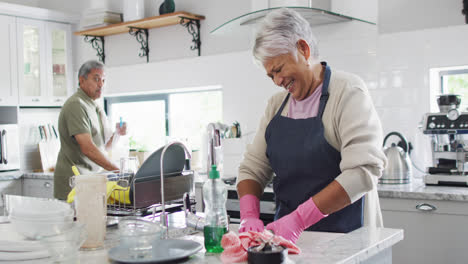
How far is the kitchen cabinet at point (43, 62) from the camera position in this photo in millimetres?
4973

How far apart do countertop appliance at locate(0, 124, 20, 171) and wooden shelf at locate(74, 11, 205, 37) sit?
3.54ft

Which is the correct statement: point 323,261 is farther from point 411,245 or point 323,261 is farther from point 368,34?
point 368,34

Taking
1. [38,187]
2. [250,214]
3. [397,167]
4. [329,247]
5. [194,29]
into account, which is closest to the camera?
[329,247]

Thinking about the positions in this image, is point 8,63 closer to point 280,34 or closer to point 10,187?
point 10,187

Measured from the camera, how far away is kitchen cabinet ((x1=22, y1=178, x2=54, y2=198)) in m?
4.61

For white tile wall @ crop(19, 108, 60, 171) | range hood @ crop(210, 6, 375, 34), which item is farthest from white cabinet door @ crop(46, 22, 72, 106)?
range hood @ crop(210, 6, 375, 34)

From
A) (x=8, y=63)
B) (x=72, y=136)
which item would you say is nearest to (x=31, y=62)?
(x=8, y=63)

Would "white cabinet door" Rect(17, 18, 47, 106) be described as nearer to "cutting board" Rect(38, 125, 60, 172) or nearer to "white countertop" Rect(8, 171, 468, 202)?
"cutting board" Rect(38, 125, 60, 172)

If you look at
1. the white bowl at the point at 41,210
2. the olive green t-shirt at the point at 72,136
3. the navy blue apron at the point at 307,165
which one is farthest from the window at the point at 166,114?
the white bowl at the point at 41,210

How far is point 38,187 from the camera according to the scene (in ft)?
15.4

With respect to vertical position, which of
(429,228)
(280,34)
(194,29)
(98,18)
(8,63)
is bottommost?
(429,228)

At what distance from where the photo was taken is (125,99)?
5078mm

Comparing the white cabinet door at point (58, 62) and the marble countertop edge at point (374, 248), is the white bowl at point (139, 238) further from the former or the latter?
the white cabinet door at point (58, 62)

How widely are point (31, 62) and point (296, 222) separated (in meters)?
4.11
